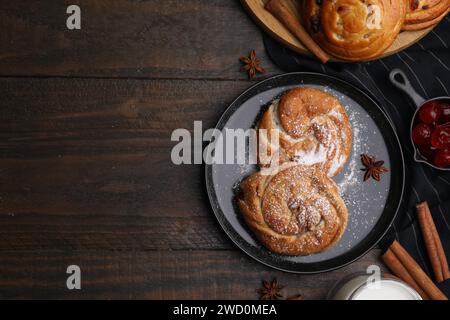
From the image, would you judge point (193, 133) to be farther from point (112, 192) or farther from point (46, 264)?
point (46, 264)

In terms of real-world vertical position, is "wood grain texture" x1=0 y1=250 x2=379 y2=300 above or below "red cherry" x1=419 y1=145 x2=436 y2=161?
below

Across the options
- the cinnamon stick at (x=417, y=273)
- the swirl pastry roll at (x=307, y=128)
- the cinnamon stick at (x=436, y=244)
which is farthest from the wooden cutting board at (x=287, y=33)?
the cinnamon stick at (x=417, y=273)

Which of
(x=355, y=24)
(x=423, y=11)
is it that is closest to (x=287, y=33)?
(x=355, y=24)

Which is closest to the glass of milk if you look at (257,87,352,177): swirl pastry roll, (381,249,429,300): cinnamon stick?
(381,249,429,300): cinnamon stick

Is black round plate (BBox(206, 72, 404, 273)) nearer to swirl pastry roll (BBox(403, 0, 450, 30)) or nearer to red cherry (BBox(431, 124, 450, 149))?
red cherry (BBox(431, 124, 450, 149))

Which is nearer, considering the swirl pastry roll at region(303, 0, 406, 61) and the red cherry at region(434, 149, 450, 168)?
the swirl pastry roll at region(303, 0, 406, 61)

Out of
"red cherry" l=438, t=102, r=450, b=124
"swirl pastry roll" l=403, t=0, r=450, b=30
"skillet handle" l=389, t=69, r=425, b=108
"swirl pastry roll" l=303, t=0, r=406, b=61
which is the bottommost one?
"red cherry" l=438, t=102, r=450, b=124

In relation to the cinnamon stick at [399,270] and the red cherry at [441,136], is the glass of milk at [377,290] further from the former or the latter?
the red cherry at [441,136]
